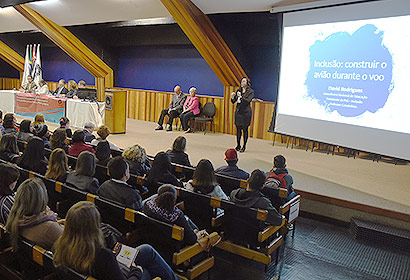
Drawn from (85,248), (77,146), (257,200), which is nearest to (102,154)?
(77,146)

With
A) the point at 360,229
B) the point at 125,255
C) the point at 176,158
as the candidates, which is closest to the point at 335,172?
the point at 360,229

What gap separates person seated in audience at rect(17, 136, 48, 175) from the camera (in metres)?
3.64

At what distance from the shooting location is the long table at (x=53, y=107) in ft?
27.0

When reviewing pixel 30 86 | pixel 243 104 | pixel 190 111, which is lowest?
pixel 190 111

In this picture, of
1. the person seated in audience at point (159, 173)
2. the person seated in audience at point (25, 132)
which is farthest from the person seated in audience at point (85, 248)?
the person seated in audience at point (25, 132)

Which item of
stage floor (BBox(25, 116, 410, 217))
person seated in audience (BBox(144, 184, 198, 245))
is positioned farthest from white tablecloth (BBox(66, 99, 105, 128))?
person seated in audience (BBox(144, 184, 198, 245))

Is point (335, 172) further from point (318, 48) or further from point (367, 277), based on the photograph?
point (367, 277)

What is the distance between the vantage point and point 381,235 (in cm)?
378

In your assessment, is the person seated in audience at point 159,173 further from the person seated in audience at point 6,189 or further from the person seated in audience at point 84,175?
the person seated in audience at point 6,189

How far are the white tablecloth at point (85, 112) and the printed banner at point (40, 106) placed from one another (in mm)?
407

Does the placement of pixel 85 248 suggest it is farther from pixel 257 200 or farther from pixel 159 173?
pixel 159 173

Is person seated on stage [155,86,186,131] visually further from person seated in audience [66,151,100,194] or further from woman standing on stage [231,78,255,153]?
person seated in audience [66,151,100,194]

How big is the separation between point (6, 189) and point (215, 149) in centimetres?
465

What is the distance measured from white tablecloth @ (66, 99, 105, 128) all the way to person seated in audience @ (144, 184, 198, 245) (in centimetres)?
604
